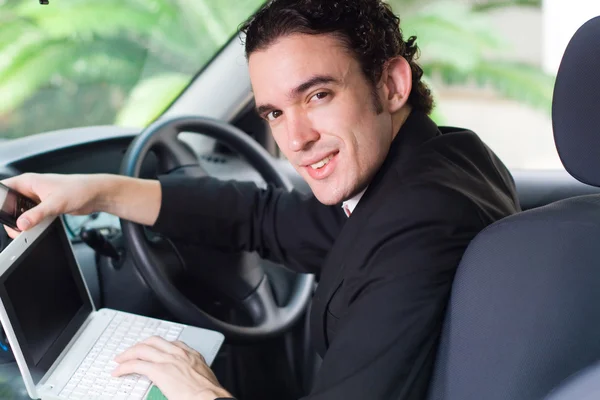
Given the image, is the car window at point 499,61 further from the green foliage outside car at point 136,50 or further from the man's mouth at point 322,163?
the man's mouth at point 322,163

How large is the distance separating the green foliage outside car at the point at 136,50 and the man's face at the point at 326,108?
5.29 feet

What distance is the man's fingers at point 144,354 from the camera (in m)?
1.20

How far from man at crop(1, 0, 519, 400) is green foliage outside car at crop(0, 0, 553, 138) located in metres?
1.59

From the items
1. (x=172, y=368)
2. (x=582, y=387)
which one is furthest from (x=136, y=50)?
(x=582, y=387)

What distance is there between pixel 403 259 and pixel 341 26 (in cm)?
43

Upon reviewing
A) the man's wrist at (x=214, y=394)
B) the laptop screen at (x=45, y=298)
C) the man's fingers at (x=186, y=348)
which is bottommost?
the man's wrist at (x=214, y=394)

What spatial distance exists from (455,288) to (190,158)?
96 centimetres

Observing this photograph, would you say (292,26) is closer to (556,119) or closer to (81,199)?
(556,119)

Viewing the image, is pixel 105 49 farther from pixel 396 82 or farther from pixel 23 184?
pixel 396 82

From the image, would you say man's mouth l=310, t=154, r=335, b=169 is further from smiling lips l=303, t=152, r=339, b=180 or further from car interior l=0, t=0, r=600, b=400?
car interior l=0, t=0, r=600, b=400

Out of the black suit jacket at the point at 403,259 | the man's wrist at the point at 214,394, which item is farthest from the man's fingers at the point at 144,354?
the black suit jacket at the point at 403,259

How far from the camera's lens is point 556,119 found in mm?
970

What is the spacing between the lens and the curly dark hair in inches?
45.8

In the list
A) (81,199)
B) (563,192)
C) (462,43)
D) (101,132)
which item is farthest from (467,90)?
(81,199)
